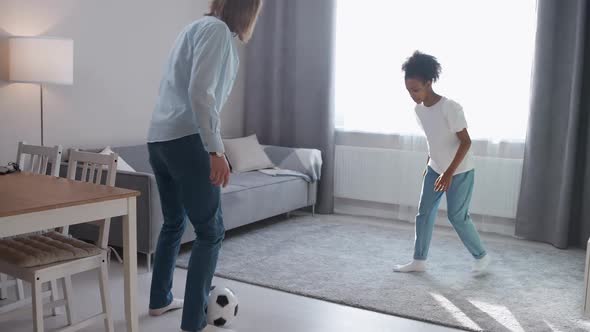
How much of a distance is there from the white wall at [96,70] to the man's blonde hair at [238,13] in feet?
6.34

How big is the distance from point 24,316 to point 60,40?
1.58 meters

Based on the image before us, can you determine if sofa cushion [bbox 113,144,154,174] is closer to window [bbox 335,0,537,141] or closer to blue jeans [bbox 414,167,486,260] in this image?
window [bbox 335,0,537,141]

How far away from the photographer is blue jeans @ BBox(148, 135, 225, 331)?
2.26 m

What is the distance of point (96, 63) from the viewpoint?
419cm

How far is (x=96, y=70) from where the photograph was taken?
4191 mm

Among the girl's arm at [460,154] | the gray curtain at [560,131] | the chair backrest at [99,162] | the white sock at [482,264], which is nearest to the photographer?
the chair backrest at [99,162]

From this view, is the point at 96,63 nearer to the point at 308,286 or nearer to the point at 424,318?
the point at 308,286

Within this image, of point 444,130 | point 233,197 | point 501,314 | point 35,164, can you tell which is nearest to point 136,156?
point 233,197

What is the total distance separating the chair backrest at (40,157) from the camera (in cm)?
255

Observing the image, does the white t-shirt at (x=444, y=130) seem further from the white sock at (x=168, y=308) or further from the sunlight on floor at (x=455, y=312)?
the white sock at (x=168, y=308)

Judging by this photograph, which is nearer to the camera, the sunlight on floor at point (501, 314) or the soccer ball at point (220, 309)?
the soccer ball at point (220, 309)

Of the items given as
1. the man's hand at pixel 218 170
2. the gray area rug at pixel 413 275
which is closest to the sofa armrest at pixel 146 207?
the gray area rug at pixel 413 275

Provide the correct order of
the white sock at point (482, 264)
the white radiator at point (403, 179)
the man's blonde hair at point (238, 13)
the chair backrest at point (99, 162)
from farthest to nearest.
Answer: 1. the white radiator at point (403, 179)
2. the white sock at point (482, 264)
3. the chair backrest at point (99, 162)
4. the man's blonde hair at point (238, 13)

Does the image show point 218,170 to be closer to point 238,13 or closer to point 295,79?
point 238,13
